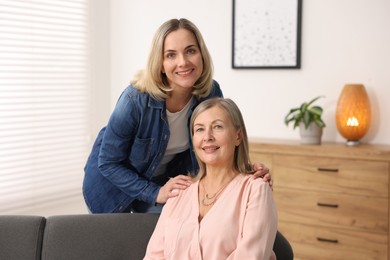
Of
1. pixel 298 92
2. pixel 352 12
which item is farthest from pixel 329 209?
pixel 352 12

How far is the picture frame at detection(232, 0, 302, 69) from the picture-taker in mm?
4227

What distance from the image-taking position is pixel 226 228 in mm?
1937

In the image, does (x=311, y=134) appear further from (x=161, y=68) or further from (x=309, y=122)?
(x=161, y=68)

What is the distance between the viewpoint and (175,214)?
2.12m

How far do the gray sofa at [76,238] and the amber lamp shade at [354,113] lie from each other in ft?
6.41

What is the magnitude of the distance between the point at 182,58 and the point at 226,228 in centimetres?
71

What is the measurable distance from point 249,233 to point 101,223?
58cm

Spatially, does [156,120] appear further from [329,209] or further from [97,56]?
[97,56]

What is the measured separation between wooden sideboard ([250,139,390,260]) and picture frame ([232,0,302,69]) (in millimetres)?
678

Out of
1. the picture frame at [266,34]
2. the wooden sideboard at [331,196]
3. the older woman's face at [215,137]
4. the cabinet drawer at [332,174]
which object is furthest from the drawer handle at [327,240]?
the older woman's face at [215,137]

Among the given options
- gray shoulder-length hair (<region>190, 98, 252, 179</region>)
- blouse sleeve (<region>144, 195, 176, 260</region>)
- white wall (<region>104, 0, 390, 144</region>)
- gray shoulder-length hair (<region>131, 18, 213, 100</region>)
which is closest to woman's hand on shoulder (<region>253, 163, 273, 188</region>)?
gray shoulder-length hair (<region>190, 98, 252, 179</region>)

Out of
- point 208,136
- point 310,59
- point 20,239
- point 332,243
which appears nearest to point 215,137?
point 208,136

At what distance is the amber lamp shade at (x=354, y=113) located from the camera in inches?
153

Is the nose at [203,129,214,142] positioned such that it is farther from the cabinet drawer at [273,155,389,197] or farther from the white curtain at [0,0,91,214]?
the white curtain at [0,0,91,214]
